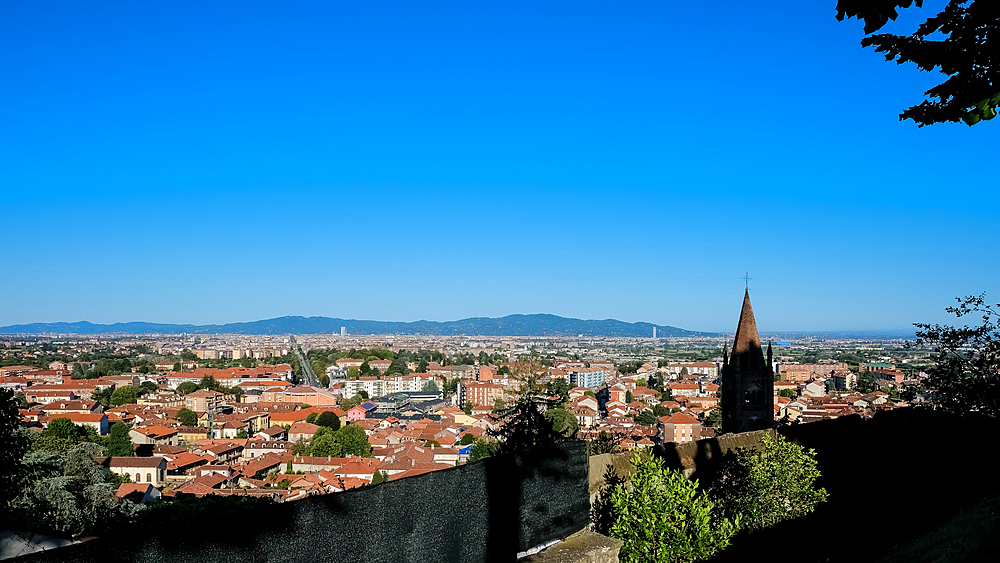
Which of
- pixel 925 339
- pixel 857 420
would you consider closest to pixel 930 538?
pixel 925 339

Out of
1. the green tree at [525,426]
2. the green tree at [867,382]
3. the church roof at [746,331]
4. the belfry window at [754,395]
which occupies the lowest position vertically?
the green tree at [867,382]

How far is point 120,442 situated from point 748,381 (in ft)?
110

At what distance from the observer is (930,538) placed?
6.02 m

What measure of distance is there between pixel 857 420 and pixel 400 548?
8.45m

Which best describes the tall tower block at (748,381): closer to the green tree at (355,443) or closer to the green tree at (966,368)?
the green tree at (966,368)

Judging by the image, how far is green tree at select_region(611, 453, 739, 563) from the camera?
468 centimetres

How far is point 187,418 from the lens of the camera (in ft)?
156

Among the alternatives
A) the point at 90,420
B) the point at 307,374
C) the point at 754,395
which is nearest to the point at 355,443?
the point at 90,420

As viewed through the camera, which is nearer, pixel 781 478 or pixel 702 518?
pixel 702 518

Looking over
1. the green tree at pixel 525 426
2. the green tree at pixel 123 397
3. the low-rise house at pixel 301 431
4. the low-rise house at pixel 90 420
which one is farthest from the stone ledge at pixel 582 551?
the green tree at pixel 123 397

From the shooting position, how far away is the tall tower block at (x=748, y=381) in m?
16.8

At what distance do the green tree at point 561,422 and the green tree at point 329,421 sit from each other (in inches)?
1344

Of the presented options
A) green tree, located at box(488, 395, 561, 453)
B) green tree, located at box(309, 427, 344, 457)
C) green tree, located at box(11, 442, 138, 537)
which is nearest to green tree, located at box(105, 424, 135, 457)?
green tree, located at box(309, 427, 344, 457)

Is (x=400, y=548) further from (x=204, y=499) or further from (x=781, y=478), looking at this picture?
(x=204, y=499)
